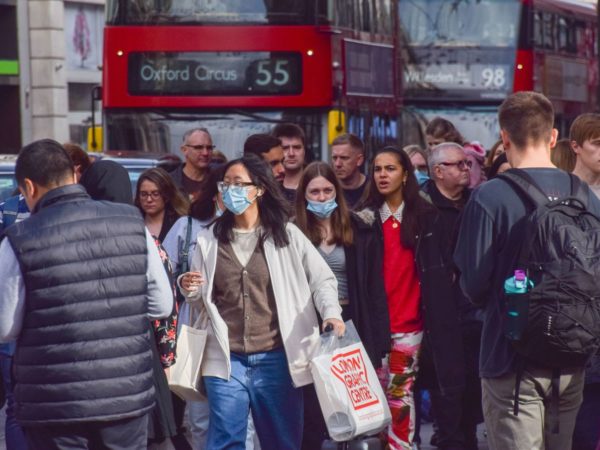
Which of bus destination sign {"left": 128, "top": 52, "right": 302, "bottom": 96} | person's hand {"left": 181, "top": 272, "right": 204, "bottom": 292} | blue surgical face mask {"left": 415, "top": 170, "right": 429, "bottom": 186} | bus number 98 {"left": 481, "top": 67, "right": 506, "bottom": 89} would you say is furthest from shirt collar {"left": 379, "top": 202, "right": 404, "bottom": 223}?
bus number 98 {"left": 481, "top": 67, "right": 506, "bottom": 89}

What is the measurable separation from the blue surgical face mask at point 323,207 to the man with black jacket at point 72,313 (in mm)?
2520

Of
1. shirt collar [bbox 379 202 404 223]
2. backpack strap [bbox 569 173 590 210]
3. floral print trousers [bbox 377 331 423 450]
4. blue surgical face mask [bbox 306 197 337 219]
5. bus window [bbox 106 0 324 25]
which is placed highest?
bus window [bbox 106 0 324 25]

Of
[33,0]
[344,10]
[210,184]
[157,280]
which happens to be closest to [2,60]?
[33,0]

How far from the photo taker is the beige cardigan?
6.43 metres

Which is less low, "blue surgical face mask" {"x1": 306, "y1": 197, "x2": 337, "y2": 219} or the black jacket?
"blue surgical face mask" {"x1": 306, "y1": 197, "x2": 337, "y2": 219}

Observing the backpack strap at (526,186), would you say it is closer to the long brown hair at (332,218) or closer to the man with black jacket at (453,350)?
the long brown hair at (332,218)

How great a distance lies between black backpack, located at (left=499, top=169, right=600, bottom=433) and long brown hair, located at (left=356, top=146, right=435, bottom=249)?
2.93m

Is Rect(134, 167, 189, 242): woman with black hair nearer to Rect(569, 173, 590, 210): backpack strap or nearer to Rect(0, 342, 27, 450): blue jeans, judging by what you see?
Rect(0, 342, 27, 450): blue jeans

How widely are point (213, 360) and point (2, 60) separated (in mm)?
21496

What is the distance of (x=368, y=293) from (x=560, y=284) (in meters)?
2.88

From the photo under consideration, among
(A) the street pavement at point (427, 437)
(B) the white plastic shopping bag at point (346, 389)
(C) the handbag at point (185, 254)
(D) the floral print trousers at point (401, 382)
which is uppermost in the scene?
(C) the handbag at point (185, 254)

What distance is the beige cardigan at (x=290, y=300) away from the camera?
643cm

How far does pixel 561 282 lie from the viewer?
5.00m


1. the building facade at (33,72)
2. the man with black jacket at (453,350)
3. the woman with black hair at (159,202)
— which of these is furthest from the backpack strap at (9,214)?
the building facade at (33,72)
